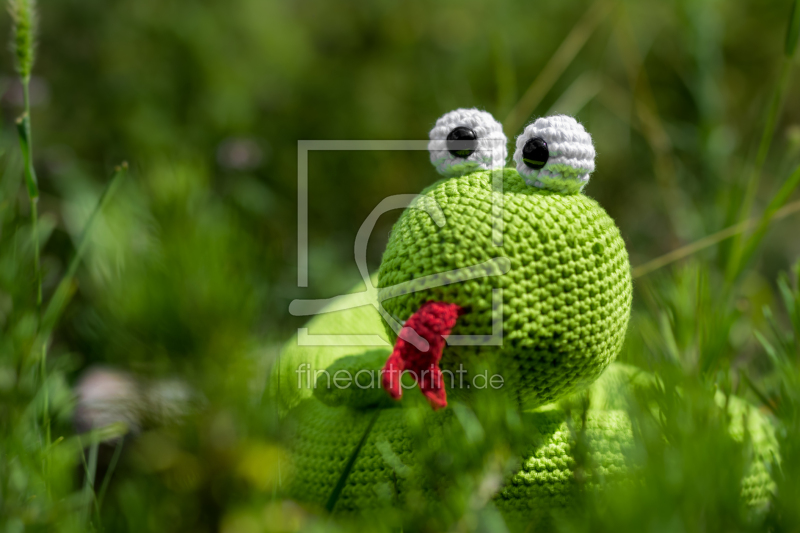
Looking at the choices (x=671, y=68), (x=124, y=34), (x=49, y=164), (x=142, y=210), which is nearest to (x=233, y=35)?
(x=124, y=34)

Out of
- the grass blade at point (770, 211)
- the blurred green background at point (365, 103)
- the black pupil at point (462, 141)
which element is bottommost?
the grass blade at point (770, 211)

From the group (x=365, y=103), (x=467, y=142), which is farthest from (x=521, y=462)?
(x=365, y=103)

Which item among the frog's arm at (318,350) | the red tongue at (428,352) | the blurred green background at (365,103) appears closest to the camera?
the red tongue at (428,352)

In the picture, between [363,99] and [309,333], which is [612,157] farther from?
[309,333]

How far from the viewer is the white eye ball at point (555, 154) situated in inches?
13.9

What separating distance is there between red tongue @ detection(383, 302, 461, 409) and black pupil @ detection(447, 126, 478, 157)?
0.12 metres

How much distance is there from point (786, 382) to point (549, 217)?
188 millimetres

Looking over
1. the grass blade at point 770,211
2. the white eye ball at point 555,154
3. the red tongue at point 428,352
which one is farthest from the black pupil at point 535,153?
the grass blade at point 770,211

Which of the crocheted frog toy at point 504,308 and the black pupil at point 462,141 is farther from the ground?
the black pupil at point 462,141

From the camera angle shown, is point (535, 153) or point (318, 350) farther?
point (318, 350)

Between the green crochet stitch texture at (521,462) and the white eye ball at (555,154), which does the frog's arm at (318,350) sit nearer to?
the green crochet stitch texture at (521,462)

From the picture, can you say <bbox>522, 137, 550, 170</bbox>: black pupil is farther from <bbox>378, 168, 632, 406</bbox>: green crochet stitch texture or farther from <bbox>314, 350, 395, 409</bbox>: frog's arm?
<bbox>314, 350, 395, 409</bbox>: frog's arm

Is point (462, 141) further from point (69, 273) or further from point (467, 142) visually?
point (69, 273)

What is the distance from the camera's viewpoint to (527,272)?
345mm
